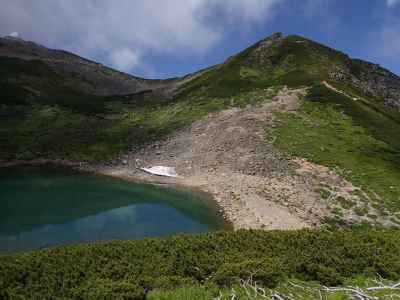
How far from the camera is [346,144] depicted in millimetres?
47344

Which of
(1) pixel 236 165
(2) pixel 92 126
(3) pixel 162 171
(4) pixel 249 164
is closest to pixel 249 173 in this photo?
(4) pixel 249 164

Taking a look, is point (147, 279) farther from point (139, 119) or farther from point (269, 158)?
point (139, 119)

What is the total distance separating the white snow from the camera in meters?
42.9

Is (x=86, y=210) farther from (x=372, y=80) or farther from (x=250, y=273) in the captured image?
(x=372, y=80)

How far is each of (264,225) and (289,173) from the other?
41.0 feet

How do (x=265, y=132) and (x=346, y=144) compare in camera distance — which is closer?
(x=346, y=144)

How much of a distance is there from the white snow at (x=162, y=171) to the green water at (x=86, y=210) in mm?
3524

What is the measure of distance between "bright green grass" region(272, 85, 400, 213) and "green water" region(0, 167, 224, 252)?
16837 mm

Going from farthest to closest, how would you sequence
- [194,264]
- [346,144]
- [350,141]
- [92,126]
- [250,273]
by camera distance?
[92,126]
[350,141]
[346,144]
[194,264]
[250,273]

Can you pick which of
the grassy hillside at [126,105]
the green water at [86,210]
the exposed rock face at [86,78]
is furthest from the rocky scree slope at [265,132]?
the exposed rock face at [86,78]

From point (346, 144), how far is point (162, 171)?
26062 millimetres

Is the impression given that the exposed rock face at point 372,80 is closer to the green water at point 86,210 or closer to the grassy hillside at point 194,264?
the green water at point 86,210

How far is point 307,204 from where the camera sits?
1315 inches

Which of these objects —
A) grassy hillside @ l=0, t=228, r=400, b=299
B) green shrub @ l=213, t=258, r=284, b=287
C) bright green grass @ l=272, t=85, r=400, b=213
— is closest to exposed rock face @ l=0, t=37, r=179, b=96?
bright green grass @ l=272, t=85, r=400, b=213
